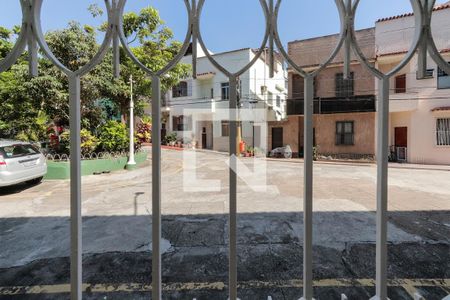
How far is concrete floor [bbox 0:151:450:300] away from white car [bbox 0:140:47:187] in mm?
514

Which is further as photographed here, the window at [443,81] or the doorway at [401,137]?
the doorway at [401,137]

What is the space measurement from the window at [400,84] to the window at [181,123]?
1729 cm

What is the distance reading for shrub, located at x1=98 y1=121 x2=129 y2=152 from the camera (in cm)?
1151

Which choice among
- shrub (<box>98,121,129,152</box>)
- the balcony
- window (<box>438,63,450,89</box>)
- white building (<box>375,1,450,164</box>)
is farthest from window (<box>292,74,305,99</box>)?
shrub (<box>98,121,129,152</box>)

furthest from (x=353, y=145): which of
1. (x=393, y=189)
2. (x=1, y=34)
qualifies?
(x=1, y=34)

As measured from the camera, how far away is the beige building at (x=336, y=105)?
629 inches

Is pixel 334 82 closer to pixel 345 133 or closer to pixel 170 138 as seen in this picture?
pixel 345 133

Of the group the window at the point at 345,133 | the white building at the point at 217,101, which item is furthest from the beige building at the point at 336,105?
the white building at the point at 217,101

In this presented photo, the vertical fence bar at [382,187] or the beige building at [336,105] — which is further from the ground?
the beige building at [336,105]

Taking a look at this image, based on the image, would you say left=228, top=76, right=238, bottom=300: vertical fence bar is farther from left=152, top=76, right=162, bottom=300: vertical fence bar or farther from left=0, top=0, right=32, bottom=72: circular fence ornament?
left=0, top=0, right=32, bottom=72: circular fence ornament

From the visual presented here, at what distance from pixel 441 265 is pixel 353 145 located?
1484cm

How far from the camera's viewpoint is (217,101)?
74.4 ft

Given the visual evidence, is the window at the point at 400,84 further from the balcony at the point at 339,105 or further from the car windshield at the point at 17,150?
the car windshield at the point at 17,150

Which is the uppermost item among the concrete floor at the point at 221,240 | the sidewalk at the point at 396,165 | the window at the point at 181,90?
the window at the point at 181,90
